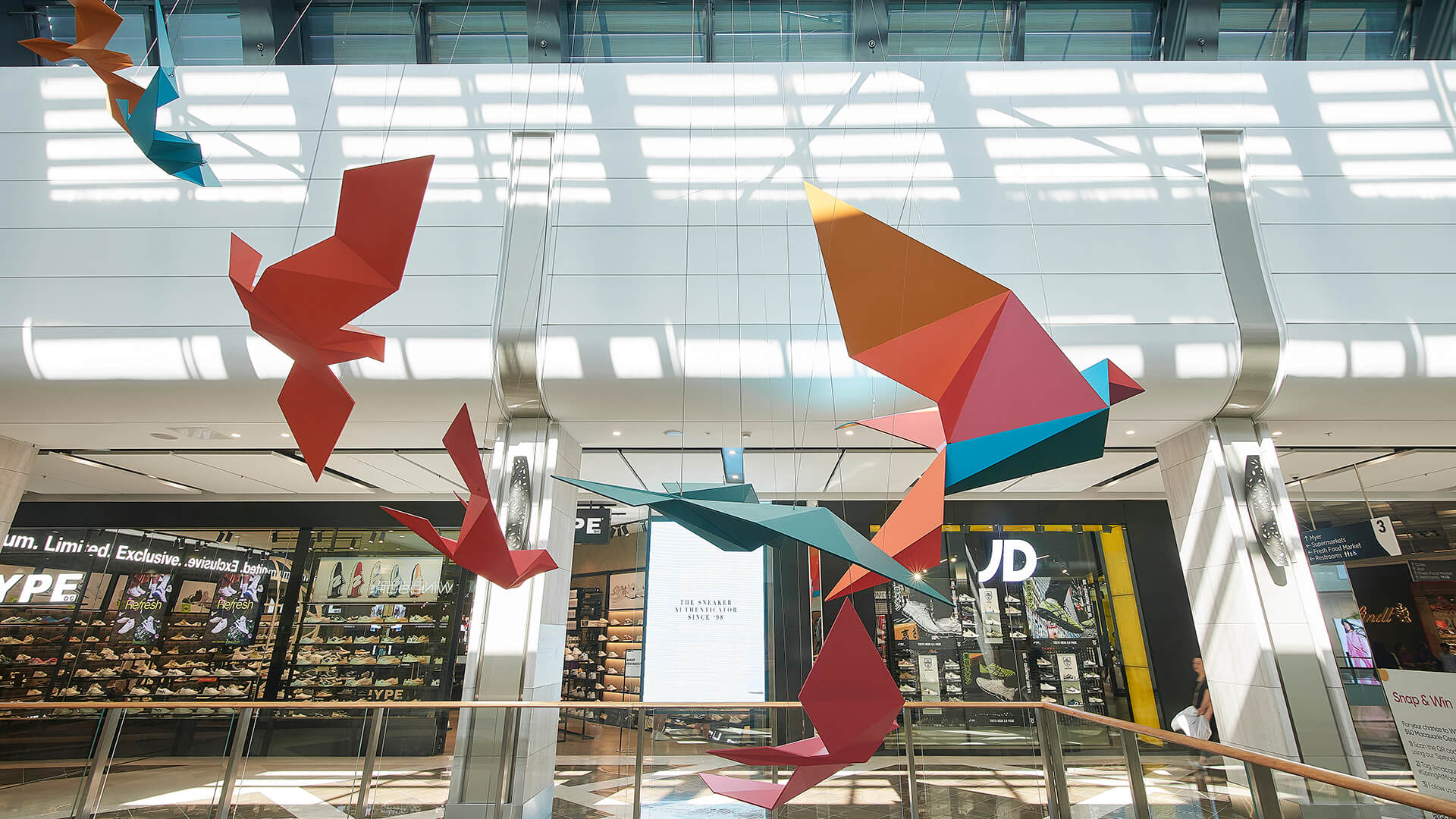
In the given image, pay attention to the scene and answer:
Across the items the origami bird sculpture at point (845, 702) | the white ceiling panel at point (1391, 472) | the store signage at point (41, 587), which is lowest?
the origami bird sculpture at point (845, 702)

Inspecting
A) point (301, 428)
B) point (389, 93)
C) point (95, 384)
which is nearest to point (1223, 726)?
point (301, 428)

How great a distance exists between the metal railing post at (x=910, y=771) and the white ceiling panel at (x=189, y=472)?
7800 mm

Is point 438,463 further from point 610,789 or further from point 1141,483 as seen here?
point 1141,483

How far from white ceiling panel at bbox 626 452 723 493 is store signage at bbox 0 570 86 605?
8.02 metres

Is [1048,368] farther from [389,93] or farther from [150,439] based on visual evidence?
[150,439]

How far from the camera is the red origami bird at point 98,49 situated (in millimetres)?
2771

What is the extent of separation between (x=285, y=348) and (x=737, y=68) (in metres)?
5.69

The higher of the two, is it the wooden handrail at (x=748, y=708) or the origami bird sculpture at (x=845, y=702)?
the origami bird sculpture at (x=845, y=702)

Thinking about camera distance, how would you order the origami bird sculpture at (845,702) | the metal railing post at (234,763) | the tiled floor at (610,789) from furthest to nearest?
the metal railing post at (234,763)
the tiled floor at (610,789)
the origami bird sculpture at (845,702)

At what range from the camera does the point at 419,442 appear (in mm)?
6762

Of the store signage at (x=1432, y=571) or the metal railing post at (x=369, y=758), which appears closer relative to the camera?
the metal railing post at (x=369, y=758)

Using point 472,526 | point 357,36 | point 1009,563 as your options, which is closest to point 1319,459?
point 1009,563

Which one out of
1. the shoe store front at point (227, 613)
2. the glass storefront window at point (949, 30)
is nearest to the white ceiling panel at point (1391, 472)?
the glass storefront window at point (949, 30)

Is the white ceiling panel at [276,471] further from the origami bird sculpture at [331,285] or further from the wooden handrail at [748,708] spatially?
the origami bird sculpture at [331,285]
